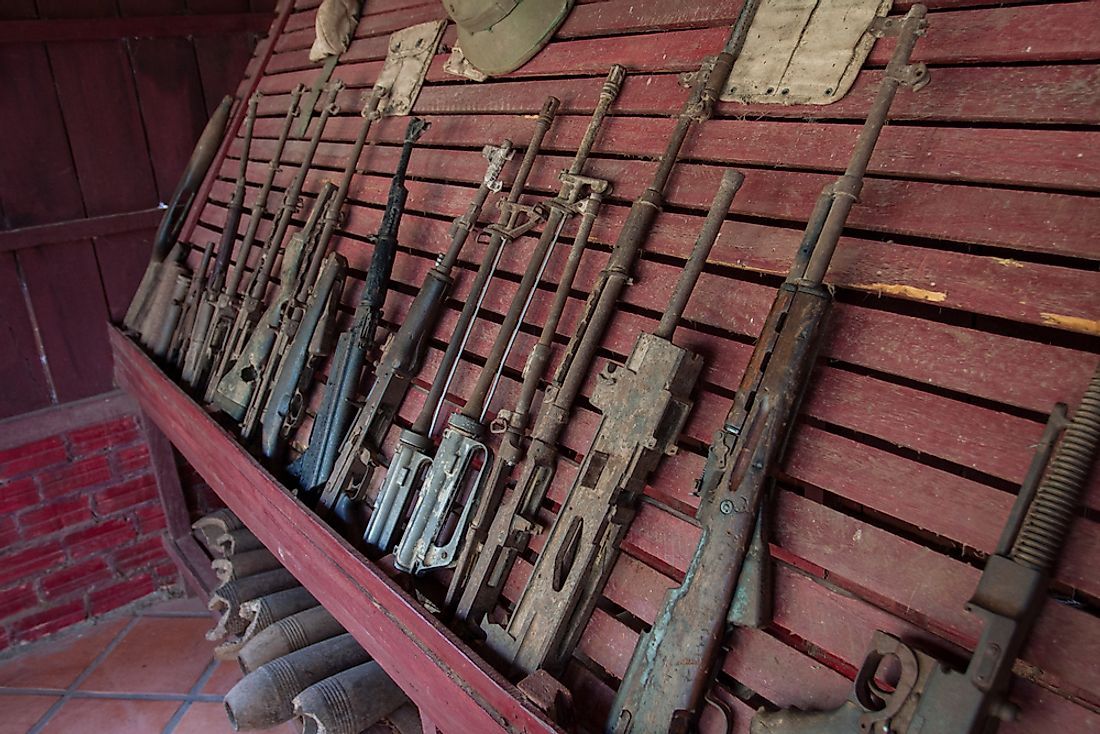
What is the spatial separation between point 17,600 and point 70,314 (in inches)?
69.5

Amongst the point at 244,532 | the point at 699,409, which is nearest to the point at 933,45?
the point at 699,409

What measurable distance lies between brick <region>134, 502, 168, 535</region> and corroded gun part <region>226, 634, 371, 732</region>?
2.55 m

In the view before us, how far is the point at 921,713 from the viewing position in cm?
123

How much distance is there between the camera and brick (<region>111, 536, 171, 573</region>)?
4.72 metres

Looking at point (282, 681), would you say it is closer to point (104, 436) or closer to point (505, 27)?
point (505, 27)

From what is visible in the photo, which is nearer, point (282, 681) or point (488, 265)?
point (488, 265)

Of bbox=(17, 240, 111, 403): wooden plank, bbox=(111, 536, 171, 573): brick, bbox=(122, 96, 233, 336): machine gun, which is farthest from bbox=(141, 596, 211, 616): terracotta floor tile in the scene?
bbox=(122, 96, 233, 336): machine gun

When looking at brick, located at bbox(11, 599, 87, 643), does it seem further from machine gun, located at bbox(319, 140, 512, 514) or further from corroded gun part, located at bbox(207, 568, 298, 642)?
machine gun, located at bbox(319, 140, 512, 514)

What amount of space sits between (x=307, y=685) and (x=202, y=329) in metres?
1.91

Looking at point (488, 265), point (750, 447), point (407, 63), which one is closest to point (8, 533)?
point (407, 63)

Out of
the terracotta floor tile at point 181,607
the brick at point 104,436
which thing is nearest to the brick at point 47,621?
the terracotta floor tile at point 181,607

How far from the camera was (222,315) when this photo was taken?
3.59 metres

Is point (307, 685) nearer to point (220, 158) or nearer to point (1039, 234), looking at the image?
point (1039, 234)

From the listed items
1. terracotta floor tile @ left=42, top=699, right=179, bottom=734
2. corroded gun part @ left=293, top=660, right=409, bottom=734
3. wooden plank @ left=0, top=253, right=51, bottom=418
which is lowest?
terracotta floor tile @ left=42, top=699, right=179, bottom=734
